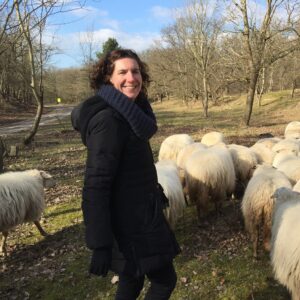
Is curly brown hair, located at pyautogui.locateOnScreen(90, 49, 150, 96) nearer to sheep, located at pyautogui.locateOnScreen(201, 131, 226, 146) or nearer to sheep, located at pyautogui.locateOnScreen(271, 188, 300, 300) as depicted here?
sheep, located at pyautogui.locateOnScreen(271, 188, 300, 300)

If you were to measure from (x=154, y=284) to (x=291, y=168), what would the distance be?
185 inches

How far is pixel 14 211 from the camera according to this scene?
623cm

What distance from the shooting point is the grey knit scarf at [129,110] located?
256cm

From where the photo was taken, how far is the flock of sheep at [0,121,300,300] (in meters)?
4.03

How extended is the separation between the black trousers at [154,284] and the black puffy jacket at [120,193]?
0.15 m

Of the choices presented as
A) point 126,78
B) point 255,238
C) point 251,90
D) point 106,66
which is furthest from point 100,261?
point 251,90

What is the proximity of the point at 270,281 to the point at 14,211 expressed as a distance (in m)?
4.04

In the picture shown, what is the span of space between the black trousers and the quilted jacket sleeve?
54cm

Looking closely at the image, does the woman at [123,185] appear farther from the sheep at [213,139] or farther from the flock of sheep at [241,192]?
the sheep at [213,139]

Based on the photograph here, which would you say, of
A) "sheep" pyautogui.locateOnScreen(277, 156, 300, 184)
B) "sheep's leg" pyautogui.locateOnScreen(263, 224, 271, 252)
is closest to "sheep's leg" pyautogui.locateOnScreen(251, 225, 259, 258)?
"sheep's leg" pyautogui.locateOnScreen(263, 224, 271, 252)

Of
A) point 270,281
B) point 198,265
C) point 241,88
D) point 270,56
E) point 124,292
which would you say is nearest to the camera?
point 124,292

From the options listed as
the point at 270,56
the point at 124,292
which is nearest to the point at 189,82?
the point at 270,56

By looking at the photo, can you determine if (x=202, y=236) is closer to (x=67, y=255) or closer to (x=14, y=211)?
(x=67, y=255)

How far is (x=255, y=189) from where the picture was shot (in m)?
5.54
